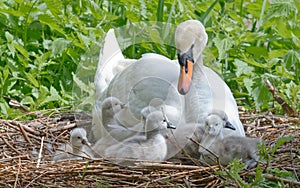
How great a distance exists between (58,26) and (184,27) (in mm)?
2464

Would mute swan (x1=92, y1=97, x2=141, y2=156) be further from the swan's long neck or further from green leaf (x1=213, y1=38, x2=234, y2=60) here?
green leaf (x1=213, y1=38, x2=234, y2=60)

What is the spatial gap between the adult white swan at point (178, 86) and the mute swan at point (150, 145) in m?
0.15

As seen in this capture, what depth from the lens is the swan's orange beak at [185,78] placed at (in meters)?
4.56

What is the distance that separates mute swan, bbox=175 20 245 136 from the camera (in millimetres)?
4582

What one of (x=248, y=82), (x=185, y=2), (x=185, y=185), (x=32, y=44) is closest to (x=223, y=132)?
(x=185, y=185)

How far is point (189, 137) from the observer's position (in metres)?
4.55

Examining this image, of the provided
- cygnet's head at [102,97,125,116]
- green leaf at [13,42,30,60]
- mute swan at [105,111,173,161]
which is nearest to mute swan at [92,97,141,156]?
cygnet's head at [102,97,125,116]

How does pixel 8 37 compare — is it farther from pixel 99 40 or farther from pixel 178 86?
pixel 178 86

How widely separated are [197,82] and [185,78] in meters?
0.33

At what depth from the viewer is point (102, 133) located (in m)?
4.84

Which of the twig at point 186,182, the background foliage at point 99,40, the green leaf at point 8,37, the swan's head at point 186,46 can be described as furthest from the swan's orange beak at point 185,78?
the green leaf at point 8,37

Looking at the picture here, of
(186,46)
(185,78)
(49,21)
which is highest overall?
(186,46)

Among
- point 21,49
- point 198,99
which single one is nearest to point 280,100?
point 198,99

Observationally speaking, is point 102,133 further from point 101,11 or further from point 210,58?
point 101,11
